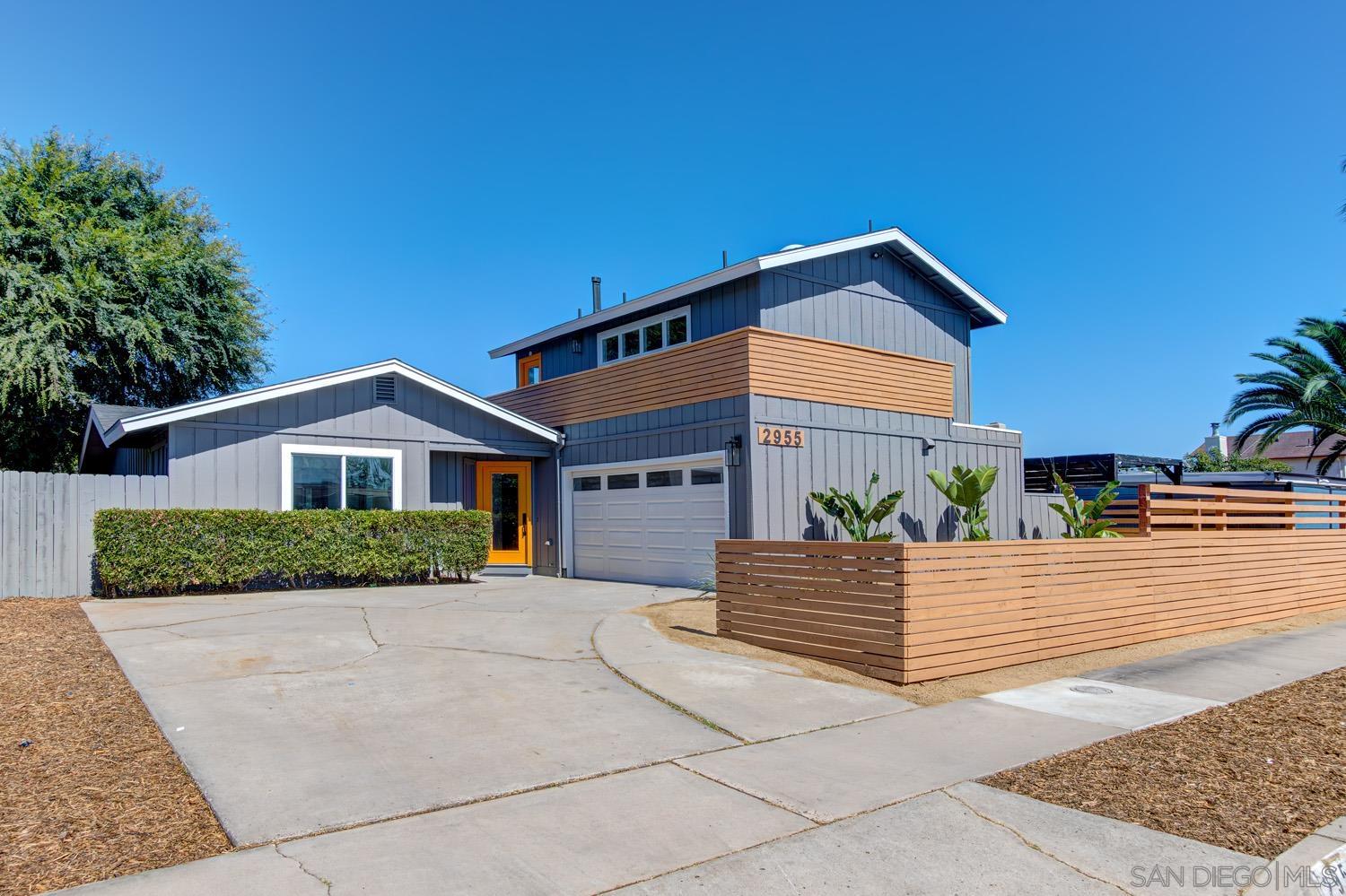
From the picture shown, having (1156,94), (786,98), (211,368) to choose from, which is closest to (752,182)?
(786,98)

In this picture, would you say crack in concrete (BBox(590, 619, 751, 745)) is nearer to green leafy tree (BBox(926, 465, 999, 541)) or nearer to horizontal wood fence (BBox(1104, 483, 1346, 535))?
horizontal wood fence (BBox(1104, 483, 1346, 535))

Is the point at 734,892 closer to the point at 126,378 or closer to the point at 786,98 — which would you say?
the point at 786,98

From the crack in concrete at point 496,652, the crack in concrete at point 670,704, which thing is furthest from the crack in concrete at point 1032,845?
the crack in concrete at point 496,652

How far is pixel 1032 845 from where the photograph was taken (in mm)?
3580

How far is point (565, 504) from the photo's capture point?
52.6ft

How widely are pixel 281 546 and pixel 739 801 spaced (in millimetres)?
10226

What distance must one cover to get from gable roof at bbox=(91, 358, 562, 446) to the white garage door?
1.64 m

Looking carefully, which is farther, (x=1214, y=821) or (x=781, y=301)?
(x=781, y=301)

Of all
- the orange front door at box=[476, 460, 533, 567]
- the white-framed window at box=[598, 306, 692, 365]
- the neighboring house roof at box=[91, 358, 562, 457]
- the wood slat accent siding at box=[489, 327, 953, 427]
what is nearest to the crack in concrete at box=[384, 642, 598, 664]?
the wood slat accent siding at box=[489, 327, 953, 427]

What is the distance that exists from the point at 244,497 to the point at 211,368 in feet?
36.8

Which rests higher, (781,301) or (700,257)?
(700,257)

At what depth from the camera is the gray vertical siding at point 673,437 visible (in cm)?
1256

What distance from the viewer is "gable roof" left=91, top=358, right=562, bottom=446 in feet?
39.8

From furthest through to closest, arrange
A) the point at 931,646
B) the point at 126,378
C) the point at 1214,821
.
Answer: the point at 126,378 → the point at 931,646 → the point at 1214,821
